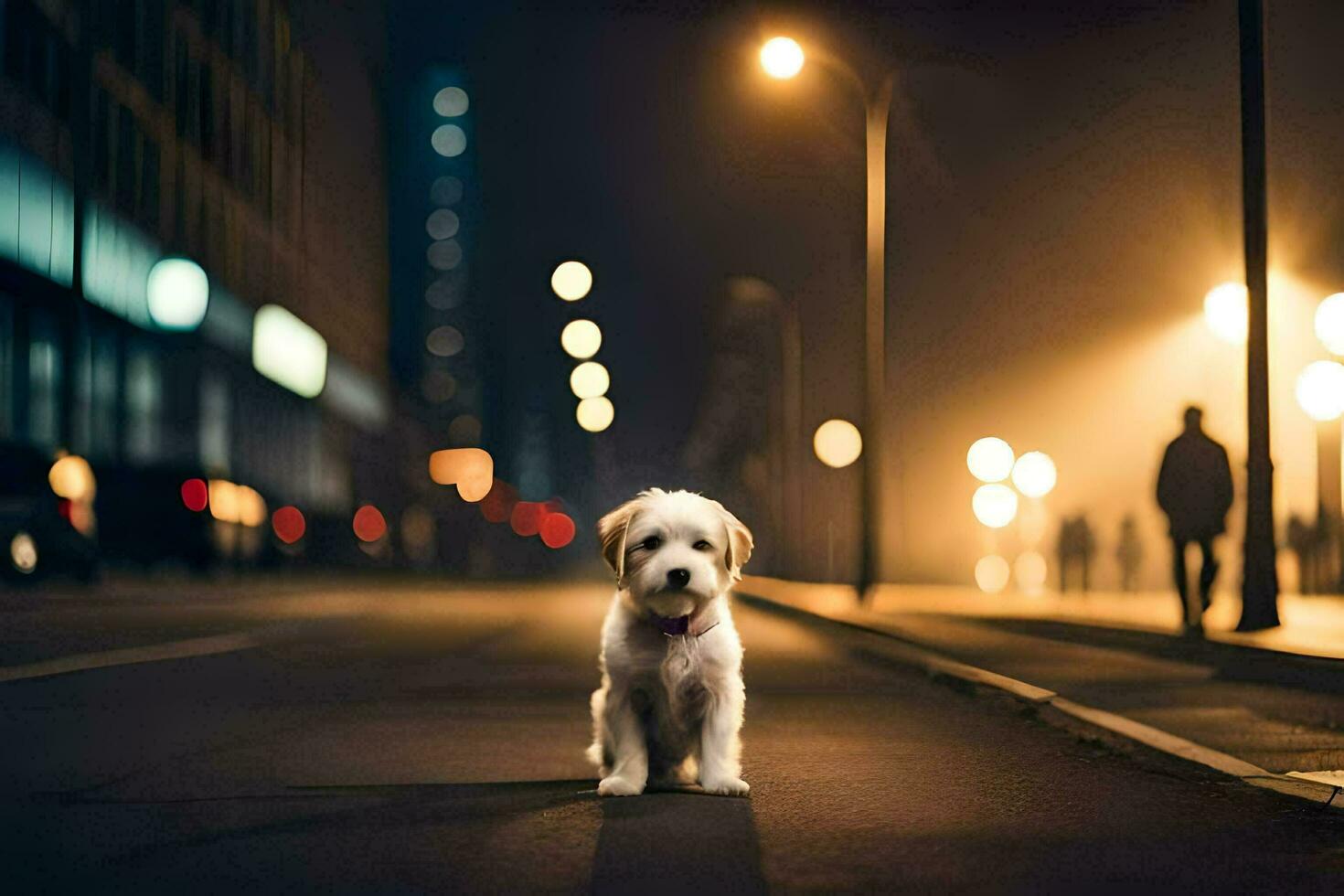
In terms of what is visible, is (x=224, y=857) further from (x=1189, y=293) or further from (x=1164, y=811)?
(x=1189, y=293)

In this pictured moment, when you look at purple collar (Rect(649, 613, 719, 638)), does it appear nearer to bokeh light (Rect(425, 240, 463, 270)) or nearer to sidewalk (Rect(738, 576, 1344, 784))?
sidewalk (Rect(738, 576, 1344, 784))

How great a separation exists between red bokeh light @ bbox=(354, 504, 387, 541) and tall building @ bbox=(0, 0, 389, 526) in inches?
53.0

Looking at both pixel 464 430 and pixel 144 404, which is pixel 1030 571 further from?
pixel 464 430

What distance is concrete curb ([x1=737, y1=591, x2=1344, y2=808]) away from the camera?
6.54 metres

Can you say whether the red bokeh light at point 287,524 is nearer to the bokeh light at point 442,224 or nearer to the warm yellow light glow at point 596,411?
the warm yellow light glow at point 596,411

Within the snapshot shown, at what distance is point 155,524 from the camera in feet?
106

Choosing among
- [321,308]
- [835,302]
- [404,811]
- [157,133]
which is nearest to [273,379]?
[157,133]

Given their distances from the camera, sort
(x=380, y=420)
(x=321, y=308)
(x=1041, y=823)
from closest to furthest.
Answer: (x=1041, y=823) → (x=321, y=308) → (x=380, y=420)

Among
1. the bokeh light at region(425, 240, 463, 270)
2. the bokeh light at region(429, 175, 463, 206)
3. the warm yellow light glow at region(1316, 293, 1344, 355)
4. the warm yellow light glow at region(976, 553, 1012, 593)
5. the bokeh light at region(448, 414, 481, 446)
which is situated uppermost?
the bokeh light at region(429, 175, 463, 206)

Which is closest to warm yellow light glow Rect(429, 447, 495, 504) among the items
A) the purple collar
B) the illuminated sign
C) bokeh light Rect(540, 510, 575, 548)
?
bokeh light Rect(540, 510, 575, 548)

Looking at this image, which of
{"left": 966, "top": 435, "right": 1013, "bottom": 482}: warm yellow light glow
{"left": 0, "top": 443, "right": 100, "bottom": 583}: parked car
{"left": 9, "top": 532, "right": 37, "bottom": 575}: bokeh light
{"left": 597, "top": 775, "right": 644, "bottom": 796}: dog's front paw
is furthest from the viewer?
{"left": 966, "top": 435, "right": 1013, "bottom": 482}: warm yellow light glow

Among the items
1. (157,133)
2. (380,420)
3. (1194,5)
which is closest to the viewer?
(1194,5)

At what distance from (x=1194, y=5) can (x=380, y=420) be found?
263 ft

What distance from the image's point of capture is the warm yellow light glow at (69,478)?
25.0m
